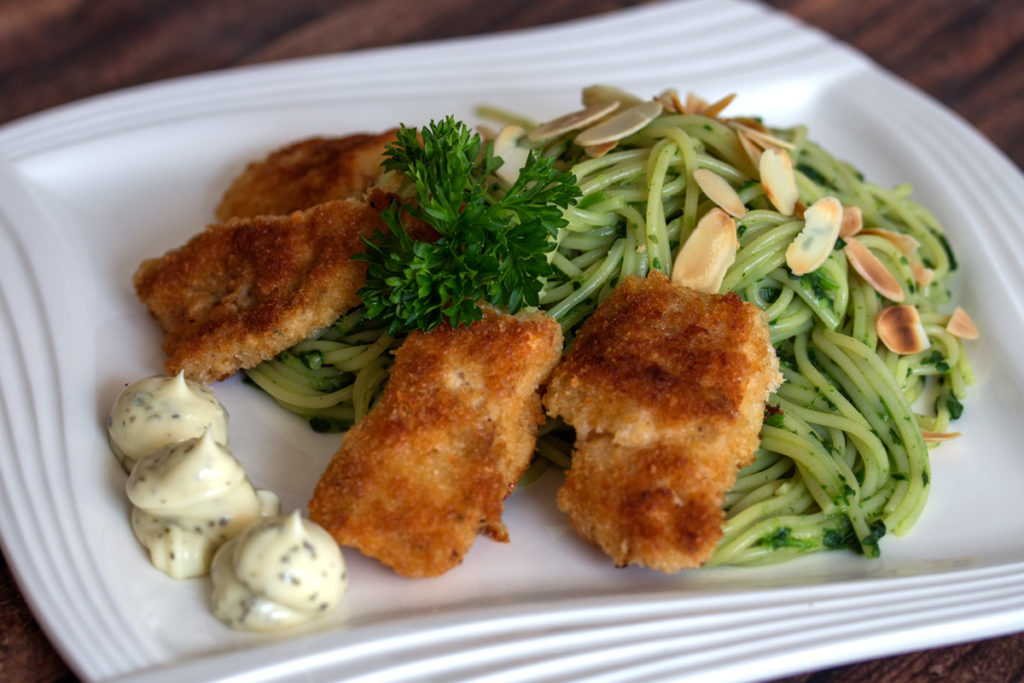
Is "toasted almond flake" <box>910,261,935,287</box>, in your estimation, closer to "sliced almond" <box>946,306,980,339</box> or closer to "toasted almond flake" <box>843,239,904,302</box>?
"sliced almond" <box>946,306,980,339</box>

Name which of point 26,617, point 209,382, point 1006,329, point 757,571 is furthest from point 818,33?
point 26,617

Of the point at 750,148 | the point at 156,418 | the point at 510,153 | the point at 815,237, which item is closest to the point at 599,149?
the point at 510,153

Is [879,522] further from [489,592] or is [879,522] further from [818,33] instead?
[818,33]

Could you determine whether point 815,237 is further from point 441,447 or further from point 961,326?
point 441,447

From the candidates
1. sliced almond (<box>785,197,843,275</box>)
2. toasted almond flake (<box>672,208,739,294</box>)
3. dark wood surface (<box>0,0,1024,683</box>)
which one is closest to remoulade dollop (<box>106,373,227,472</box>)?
toasted almond flake (<box>672,208,739,294</box>)

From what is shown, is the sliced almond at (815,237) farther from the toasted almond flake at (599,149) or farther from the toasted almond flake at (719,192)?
the toasted almond flake at (599,149)
